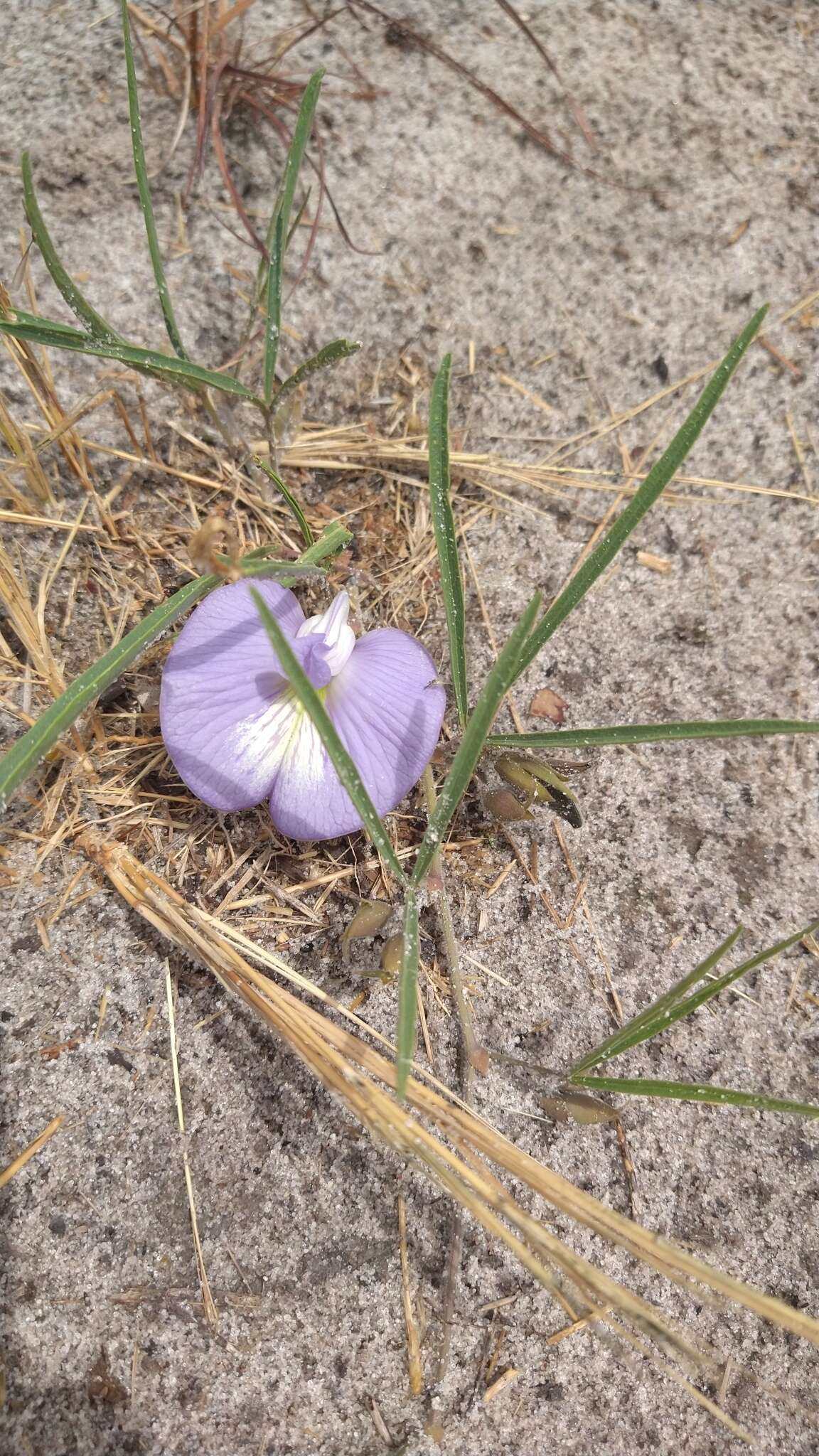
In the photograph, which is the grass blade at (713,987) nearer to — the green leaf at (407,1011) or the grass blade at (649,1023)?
the grass blade at (649,1023)

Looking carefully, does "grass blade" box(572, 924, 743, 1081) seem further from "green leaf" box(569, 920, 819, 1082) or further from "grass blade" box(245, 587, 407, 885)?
A: "grass blade" box(245, 587, 407, 885)

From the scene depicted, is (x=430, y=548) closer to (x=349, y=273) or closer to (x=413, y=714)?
(x=413, y=714)

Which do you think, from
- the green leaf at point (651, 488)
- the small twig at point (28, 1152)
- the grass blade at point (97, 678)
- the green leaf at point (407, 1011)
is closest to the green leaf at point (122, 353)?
the grass blade at point (97, 678)

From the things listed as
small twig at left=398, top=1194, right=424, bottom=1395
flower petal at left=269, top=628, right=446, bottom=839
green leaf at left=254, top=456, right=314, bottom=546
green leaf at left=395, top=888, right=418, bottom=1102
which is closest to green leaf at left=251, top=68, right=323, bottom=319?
green leaf at left=254, top=456, right=314, bottom=546

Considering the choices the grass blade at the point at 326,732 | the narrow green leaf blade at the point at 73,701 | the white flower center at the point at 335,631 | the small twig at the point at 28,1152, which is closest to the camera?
the grass blade at the point at 326,732

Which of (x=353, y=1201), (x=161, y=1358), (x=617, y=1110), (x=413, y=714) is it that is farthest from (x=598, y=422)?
(x=161, y=1358)

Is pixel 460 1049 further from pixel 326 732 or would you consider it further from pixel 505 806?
pixel 326 732

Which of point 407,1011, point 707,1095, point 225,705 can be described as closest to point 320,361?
point 225,705
